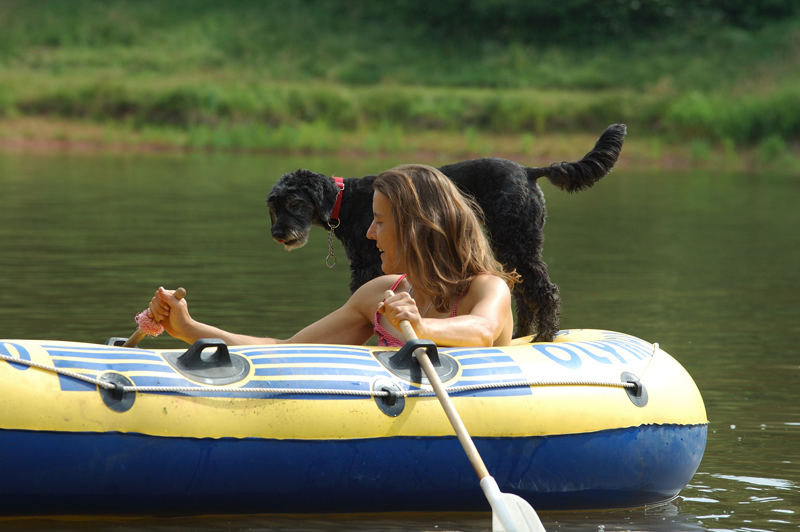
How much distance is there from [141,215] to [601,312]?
7548mm

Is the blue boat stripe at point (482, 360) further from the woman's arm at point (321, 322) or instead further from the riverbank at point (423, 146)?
the riverbank at point (423, 146)

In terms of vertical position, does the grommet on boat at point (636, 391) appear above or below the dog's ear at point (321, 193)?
below

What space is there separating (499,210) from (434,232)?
1.98 metres

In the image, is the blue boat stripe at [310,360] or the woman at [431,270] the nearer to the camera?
the blue boat stripe at [310,360]

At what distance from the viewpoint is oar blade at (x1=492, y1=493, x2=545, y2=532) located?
14.1 ft

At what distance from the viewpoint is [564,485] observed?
188 inches

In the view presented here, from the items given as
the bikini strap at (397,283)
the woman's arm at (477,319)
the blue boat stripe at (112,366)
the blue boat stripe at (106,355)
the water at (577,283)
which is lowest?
the water at (577,283)

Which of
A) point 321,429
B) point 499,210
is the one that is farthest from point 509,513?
point 499,210

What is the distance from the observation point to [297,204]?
721cm

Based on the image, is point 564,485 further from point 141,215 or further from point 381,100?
point 381,100

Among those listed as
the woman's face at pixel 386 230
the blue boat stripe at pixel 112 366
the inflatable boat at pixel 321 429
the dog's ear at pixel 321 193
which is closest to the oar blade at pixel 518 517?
the inflatable boat at pixel 321 429

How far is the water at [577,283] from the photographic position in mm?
5086

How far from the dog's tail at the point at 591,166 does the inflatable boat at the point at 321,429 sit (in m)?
2.20

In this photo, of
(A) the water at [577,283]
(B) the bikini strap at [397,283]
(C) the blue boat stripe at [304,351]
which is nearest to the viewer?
(C) the blue boat stripe at [304,351]
